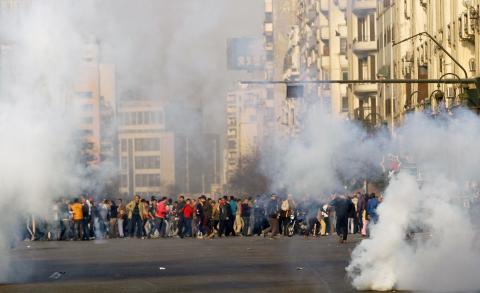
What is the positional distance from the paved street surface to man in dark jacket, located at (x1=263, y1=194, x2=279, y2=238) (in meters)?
3.42

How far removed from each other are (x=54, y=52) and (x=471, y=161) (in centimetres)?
1248

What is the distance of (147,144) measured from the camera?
7719cm

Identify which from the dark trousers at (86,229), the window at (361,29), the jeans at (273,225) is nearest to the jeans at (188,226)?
the dark trousers at (86,229)

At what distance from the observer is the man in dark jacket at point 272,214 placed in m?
52.6

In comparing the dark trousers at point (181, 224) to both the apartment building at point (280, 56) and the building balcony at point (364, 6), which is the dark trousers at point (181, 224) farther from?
the apartment building at point (280, 56)

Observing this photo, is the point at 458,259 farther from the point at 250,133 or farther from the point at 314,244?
the point at 250,133

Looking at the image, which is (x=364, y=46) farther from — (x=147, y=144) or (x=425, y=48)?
(x=425, y=48)

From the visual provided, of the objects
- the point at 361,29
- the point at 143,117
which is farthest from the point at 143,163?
the point at 143,117

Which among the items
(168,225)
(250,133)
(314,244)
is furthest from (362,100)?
(314,244)

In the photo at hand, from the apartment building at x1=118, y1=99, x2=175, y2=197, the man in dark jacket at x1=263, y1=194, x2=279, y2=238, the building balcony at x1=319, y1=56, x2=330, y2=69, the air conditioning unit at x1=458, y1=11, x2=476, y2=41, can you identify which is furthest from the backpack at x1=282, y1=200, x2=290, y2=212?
the building balcony at x1=319, y1=56, x2=330, y2=69

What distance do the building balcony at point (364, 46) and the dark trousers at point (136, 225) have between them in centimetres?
3779

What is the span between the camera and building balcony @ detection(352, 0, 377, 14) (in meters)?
91.4

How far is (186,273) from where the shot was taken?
101 ft

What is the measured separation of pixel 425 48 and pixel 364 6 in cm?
2111
